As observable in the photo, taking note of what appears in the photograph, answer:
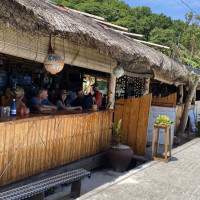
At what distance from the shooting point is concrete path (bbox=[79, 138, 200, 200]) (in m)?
4.54

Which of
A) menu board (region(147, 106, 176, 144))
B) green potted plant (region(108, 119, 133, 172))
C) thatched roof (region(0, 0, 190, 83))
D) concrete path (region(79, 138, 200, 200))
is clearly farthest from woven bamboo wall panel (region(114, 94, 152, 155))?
menu board (region(147, 106, 176, 144))

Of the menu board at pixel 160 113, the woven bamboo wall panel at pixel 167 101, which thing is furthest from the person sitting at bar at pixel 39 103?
the woven bamboo wall panel at pixel 167 101

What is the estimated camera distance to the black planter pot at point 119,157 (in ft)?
20.5

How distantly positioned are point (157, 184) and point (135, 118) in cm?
234

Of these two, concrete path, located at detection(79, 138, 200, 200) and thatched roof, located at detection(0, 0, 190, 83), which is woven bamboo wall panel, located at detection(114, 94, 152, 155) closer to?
concrete path, located at detection(79, 138, 200, 200)

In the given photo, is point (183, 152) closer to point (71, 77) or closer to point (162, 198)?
point (162, 198)

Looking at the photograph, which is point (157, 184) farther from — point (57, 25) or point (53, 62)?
point (57, 25)

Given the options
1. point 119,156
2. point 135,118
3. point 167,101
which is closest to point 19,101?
point 119,156

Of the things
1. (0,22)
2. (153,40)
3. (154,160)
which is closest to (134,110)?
(154,160)

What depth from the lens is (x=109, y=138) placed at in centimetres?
696

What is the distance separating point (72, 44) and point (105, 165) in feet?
10.7

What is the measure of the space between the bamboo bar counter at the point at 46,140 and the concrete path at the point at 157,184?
109 cm

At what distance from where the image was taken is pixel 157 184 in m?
5.21

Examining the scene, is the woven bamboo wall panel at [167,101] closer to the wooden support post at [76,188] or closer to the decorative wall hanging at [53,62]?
the decorative wall hanging at [53,62]
